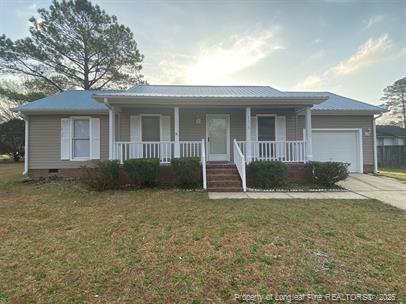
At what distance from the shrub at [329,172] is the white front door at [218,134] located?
12.7ft

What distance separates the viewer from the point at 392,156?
55.5 feet

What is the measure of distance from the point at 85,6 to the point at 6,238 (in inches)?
820

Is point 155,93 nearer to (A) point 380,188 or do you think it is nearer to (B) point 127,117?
(B) point 127,117

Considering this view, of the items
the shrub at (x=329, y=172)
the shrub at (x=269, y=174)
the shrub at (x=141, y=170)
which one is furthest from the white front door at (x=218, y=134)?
the shrub at (x=329, y=172)

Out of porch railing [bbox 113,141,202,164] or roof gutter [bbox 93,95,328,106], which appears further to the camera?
porch railing [bbox 113,141,202,164]

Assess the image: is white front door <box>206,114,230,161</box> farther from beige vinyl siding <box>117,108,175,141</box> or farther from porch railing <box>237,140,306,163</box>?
beige vinyl siding <box>117,108,175,141</box>

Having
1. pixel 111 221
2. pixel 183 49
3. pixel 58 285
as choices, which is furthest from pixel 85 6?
pixel 58 285

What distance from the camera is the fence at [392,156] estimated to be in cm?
1689

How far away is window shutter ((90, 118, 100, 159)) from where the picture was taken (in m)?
10.6

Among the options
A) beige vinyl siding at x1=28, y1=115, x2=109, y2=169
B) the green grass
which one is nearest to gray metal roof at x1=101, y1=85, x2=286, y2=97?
beige vinyl siding at x1=28, y1=115, x2=109, y2=169

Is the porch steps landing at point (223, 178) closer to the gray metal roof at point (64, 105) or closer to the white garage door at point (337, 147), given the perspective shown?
the white garage door at point (337, 147)

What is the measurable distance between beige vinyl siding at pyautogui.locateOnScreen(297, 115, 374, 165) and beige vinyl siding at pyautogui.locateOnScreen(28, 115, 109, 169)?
10485mm

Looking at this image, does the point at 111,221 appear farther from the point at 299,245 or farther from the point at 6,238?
the point at 299,245

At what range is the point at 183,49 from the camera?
13.4 metres
